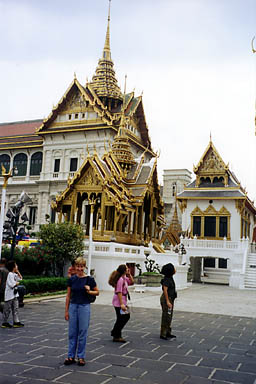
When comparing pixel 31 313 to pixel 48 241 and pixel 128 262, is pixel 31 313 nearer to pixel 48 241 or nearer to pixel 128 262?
pixel 48 241

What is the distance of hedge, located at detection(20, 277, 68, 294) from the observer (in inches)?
538

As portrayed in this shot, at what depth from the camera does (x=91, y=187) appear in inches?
774

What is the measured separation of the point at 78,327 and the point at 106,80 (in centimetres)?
3810

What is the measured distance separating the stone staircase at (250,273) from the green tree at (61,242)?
11.2 metres

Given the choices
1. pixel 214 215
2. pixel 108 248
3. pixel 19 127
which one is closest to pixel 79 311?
pixel 108 248

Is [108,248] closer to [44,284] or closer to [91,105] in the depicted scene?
[44,284]

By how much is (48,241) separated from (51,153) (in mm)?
24536

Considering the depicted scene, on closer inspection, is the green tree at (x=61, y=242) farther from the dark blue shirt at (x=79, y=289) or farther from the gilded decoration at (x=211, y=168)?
the gilded decoration at (x=211, y=168)

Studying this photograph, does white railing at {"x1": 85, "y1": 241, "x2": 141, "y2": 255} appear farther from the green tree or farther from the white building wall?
the white building wall

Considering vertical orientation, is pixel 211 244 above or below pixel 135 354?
above

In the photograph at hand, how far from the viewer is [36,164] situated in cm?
4150

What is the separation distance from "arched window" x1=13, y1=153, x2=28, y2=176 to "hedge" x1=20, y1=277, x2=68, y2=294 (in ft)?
93.0

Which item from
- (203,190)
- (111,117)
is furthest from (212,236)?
(111,117)

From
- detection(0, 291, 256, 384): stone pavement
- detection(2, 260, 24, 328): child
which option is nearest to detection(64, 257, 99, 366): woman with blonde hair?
detection(0, 291, 256, 384): stone pavement
